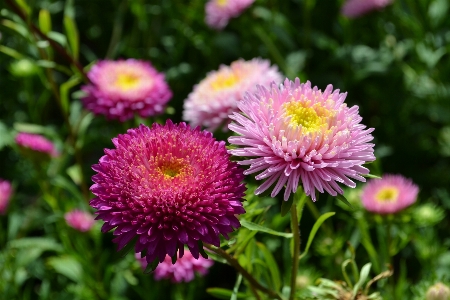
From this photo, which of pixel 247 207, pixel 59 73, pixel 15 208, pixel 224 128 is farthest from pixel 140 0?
pixel 247 207

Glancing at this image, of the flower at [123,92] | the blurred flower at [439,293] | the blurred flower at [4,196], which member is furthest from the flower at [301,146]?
the blurred flower at [4,196]

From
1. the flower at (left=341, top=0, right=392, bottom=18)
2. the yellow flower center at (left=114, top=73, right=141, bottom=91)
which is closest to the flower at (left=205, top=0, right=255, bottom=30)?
the flower at (left=341, top=0, right=392, bottom=18)

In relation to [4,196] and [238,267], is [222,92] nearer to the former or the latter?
[238,267]

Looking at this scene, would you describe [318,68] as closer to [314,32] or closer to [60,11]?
[314,32]

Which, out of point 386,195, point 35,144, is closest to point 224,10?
point 35,144

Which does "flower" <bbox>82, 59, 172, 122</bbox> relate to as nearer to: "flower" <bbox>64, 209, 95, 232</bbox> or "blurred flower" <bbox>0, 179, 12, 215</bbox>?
"flower" <bbox>64, 209, 95, 232</bbox>

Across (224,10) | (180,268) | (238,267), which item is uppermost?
(224,10)
